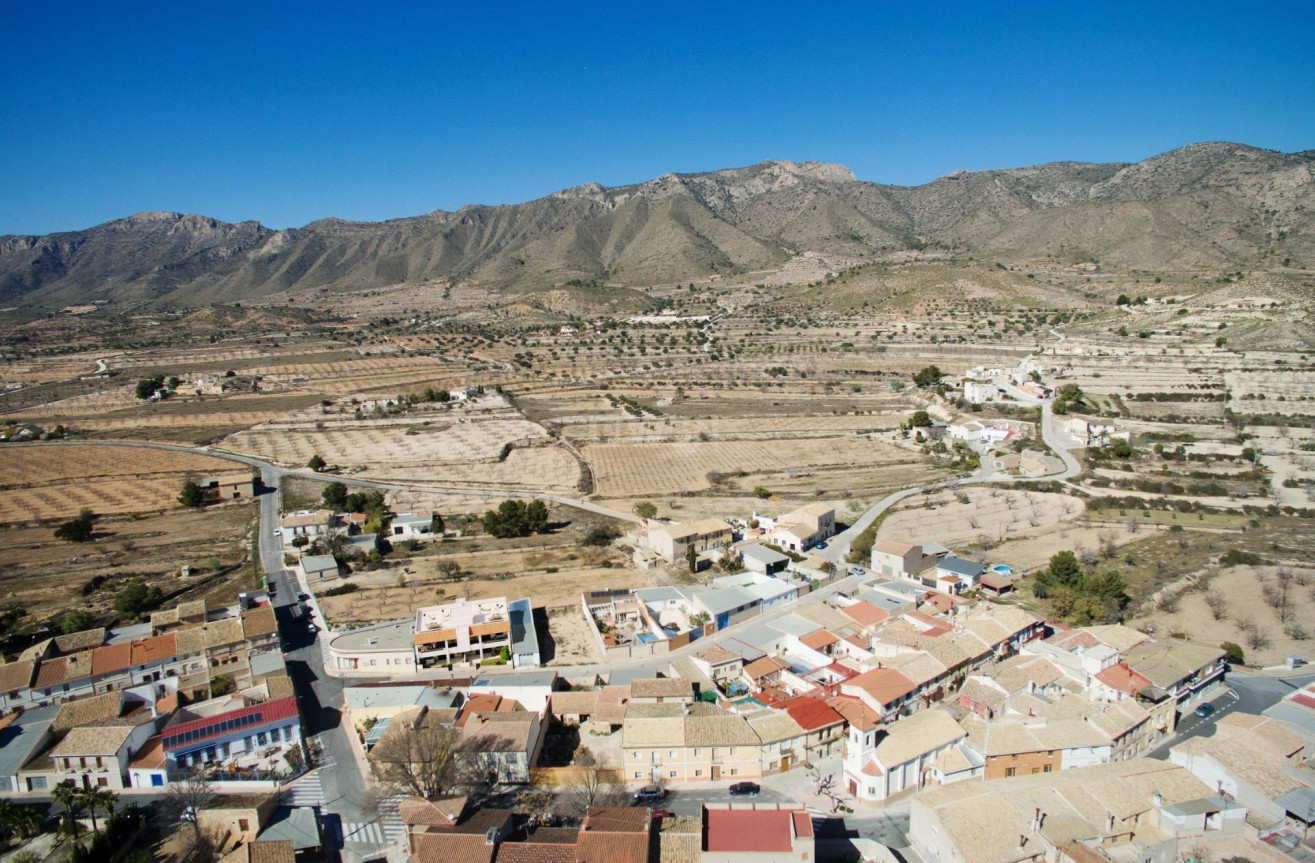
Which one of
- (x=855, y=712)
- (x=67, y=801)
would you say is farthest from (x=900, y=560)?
(x=67, y=801)

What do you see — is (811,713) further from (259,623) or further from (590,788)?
(259,623)

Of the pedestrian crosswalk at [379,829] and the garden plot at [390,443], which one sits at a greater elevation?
the garden plot at [390,443]

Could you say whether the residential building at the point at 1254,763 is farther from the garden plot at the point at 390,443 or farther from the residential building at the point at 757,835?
the garden plot at the point at 390,443

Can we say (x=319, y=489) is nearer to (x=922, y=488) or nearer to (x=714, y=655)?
(x=714, y=655)

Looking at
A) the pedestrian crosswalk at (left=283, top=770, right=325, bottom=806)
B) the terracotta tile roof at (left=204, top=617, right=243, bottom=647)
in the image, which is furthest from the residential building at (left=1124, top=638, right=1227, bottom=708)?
the terracotta tile roof at (left=204, top=617, right=243, bottom=647)

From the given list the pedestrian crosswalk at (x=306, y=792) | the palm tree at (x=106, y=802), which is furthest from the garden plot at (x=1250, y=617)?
the palm tree at (x=106, y=802)
